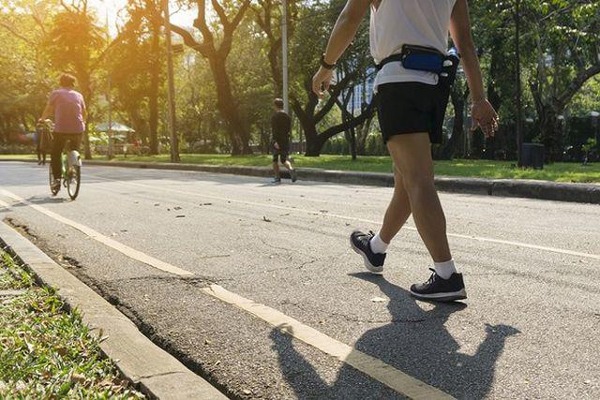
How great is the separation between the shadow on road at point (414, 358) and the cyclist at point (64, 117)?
8.06m

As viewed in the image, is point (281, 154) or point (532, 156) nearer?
point (281, 154)

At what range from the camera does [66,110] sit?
1014cm

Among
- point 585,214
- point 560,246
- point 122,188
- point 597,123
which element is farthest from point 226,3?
point 560,246

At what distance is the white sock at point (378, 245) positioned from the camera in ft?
13.6

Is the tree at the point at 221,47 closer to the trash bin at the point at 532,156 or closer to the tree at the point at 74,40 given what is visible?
the tree at the point at 74,40

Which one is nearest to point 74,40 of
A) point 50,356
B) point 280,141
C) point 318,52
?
point 318,52

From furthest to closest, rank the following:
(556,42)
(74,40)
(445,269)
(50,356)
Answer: (74,40), (556,42), (445,269), (50,356)

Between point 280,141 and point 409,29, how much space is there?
453 inches

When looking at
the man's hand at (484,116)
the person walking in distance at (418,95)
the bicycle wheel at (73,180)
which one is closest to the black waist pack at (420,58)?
the person walking in distance at (418,95)

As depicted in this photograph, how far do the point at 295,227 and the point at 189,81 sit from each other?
5779cm

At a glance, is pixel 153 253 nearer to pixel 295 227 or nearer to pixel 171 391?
pixel 295 227

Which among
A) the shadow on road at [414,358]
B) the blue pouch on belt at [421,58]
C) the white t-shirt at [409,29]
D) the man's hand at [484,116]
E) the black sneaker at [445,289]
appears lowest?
the shadow on road at [414,358]

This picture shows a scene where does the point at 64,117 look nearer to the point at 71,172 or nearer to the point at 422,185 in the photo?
the point at 71,172

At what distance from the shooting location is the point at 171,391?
2.31 m
